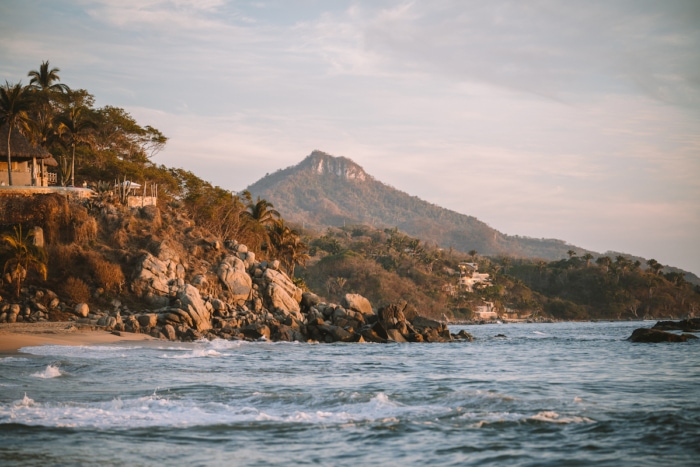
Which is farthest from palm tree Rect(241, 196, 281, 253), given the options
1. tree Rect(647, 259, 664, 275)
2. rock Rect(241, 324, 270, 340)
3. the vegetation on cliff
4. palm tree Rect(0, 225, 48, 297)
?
tree Rect(647, 259, 664, 275)

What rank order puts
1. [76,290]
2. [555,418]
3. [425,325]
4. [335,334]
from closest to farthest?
[555,418] → [76,290] → [335,334] → [425,325]

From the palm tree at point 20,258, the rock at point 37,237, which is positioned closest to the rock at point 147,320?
the palm tree at point 20,258

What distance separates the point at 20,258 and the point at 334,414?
25.8 meters

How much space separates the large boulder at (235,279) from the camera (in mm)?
43500

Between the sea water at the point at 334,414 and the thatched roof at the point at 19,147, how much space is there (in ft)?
79.7

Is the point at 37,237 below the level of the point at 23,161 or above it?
below

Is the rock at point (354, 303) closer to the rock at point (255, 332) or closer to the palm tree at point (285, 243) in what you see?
the rock at point (255, 332)

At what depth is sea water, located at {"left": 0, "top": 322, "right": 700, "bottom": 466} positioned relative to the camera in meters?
10.4

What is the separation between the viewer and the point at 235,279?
4381 cm

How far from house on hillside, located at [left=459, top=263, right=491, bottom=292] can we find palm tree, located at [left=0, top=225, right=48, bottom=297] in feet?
344

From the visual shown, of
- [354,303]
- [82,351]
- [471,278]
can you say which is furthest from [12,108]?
[471,278]

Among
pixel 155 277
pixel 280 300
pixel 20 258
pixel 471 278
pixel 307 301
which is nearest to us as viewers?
pixel 20 258

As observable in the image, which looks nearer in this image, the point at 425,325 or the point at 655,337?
the point at 655,337

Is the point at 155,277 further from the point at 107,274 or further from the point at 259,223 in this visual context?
the point at 259,223
